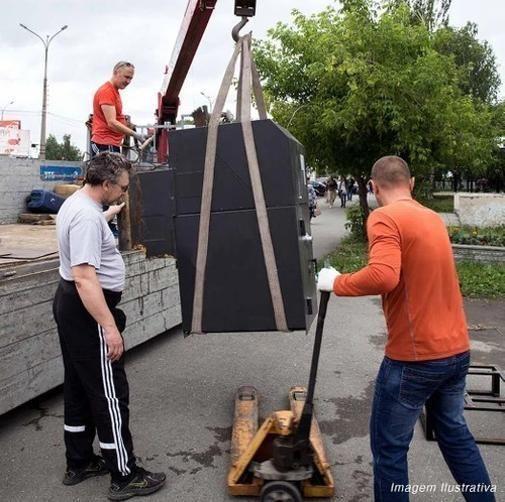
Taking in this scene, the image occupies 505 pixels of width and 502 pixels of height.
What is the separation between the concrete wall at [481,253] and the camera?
33.2 feet

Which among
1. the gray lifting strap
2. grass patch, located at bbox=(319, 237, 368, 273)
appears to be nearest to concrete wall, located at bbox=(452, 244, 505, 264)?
grass patch, located at bbox=(319, 237, 368, 273)

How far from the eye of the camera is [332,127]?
11125 mm

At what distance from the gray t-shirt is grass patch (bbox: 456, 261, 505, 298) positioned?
6.78m

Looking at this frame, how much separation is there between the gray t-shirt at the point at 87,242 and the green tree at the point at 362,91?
8.44m

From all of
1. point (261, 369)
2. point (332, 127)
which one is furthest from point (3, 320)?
point (332, 127)

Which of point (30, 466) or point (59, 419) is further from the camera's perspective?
point (59, 419)

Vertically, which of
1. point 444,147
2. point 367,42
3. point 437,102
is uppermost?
point 367,42

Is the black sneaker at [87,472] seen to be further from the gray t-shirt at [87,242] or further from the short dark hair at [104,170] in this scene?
the short dark hair at [104,170]

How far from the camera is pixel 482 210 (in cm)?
1566

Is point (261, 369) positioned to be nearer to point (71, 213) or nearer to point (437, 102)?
point (71, 213)

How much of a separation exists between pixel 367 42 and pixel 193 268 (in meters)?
9.33

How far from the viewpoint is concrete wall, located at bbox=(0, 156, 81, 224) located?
312 inches

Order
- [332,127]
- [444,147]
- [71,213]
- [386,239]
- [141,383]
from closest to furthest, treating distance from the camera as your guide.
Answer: [386,239], [71,213], [141,383], [332,127], [444,147]

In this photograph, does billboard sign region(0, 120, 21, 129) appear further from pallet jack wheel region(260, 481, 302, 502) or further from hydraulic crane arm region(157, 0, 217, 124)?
pallet jack wheel region(260, 481, 302, 502)
